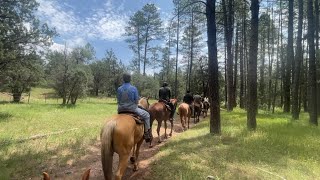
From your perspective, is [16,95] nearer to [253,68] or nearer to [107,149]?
[253,68]

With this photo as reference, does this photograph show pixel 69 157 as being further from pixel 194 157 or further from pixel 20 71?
pixel 20 71

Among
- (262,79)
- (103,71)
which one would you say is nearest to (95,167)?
(262,79)

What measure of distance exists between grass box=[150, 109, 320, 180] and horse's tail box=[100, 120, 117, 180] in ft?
5.84

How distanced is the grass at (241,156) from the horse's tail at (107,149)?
5.84 feet

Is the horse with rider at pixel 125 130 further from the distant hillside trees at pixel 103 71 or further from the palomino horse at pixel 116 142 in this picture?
the distant hillside trees at pixel 103 71

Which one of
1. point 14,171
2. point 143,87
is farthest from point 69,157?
point 143,87

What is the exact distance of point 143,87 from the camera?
53.8 metres

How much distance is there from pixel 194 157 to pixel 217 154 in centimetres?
93

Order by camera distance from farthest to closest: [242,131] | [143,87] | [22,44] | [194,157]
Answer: [143,87]
[22,44]
[242,131]
[194,157]

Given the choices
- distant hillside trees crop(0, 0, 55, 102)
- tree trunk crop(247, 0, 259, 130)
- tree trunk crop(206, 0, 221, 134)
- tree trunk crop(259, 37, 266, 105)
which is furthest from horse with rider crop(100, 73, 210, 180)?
tree trunk crop(259, 37, 266, 105)

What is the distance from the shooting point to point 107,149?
22.8 ft

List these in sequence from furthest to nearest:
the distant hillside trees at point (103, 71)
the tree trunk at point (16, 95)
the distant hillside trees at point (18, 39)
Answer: the distant hillside trees at point (103, 71) → the tree trunk at point (16, 95) → the distant hillside trees at point (18, 39)

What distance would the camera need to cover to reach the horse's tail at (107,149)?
6875 millimetres

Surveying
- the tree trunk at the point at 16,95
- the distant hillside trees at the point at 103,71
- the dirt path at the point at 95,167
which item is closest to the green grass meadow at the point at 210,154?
the dirt path at the point at 95,167
